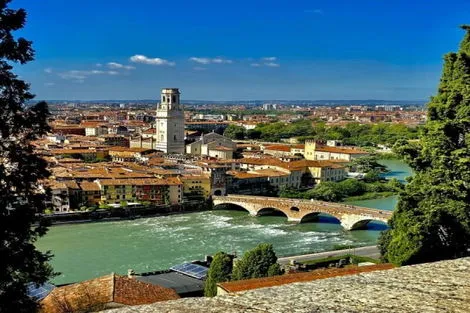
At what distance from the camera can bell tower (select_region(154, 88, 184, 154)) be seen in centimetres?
3375

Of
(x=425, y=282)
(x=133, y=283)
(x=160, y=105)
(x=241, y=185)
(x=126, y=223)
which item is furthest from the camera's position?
(x=160, y=105)

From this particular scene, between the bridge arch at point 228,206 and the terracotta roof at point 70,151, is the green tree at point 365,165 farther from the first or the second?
the terracotta roof at point 70,151

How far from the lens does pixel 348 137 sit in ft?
184

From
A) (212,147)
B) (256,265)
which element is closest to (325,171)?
(212,147)

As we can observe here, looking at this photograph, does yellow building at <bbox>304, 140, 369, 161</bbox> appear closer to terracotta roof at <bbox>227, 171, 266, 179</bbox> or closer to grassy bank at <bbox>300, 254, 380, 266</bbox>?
terracotta roof at <bbox>227, 171, 266, 179</bbox>

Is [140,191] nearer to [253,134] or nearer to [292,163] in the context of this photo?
[292,163]

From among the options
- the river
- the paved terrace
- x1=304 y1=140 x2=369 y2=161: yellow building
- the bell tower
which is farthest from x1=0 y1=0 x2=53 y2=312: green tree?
x1=304 y1=140 x2=369 y2=161: yellow building

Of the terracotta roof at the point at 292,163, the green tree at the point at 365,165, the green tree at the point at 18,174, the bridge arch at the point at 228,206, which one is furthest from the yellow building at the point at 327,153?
the green tree at the point at 18,174

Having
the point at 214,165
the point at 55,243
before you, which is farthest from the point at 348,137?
the point at 55,243

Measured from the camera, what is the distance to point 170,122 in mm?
33938

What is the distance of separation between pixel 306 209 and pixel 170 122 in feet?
50.8

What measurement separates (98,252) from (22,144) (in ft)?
38.5

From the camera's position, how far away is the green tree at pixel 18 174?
3.59 m

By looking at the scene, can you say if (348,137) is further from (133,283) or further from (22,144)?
(22,144)
